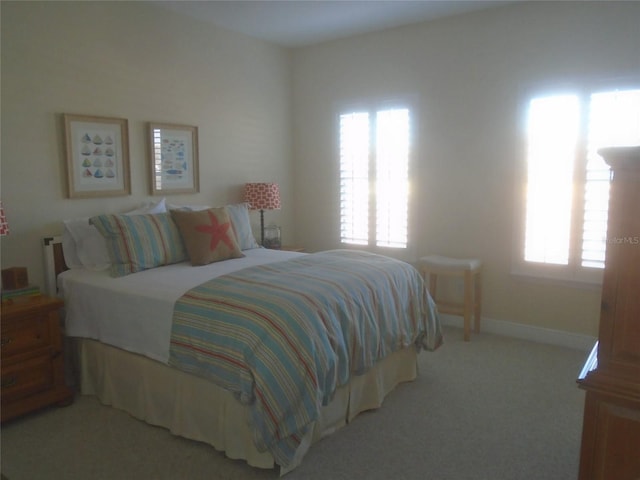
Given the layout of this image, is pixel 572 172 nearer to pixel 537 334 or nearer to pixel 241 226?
pixel 537 334

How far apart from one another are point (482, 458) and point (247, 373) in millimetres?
1276

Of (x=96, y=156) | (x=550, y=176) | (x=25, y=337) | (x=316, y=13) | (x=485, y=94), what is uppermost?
(x=316, y=13)

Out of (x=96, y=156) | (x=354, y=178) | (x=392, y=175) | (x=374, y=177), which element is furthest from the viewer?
(x=354, y=178)

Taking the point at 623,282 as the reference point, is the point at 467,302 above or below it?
below

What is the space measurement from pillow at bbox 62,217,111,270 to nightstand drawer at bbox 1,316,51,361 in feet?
1.71

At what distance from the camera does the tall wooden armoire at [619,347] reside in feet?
4.26

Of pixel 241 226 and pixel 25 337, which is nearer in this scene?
pixel 25 337

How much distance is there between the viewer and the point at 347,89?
4957mm

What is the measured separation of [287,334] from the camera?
226 centimetres

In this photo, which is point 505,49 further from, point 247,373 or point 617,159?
point 247,373

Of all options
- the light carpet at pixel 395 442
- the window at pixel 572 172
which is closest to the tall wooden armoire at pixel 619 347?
the light carpet at pixel 395 442

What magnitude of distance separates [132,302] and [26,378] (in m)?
0.78

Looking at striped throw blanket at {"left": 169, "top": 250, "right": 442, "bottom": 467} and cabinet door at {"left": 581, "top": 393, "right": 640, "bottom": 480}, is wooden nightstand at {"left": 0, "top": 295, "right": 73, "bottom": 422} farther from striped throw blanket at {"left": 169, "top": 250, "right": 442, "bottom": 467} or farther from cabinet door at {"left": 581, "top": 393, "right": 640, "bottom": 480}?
cabinet door at {"left": 581, "top": 393, "right": 640, "bottom": 480}


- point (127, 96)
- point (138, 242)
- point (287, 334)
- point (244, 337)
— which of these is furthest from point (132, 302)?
point (127, 96)
